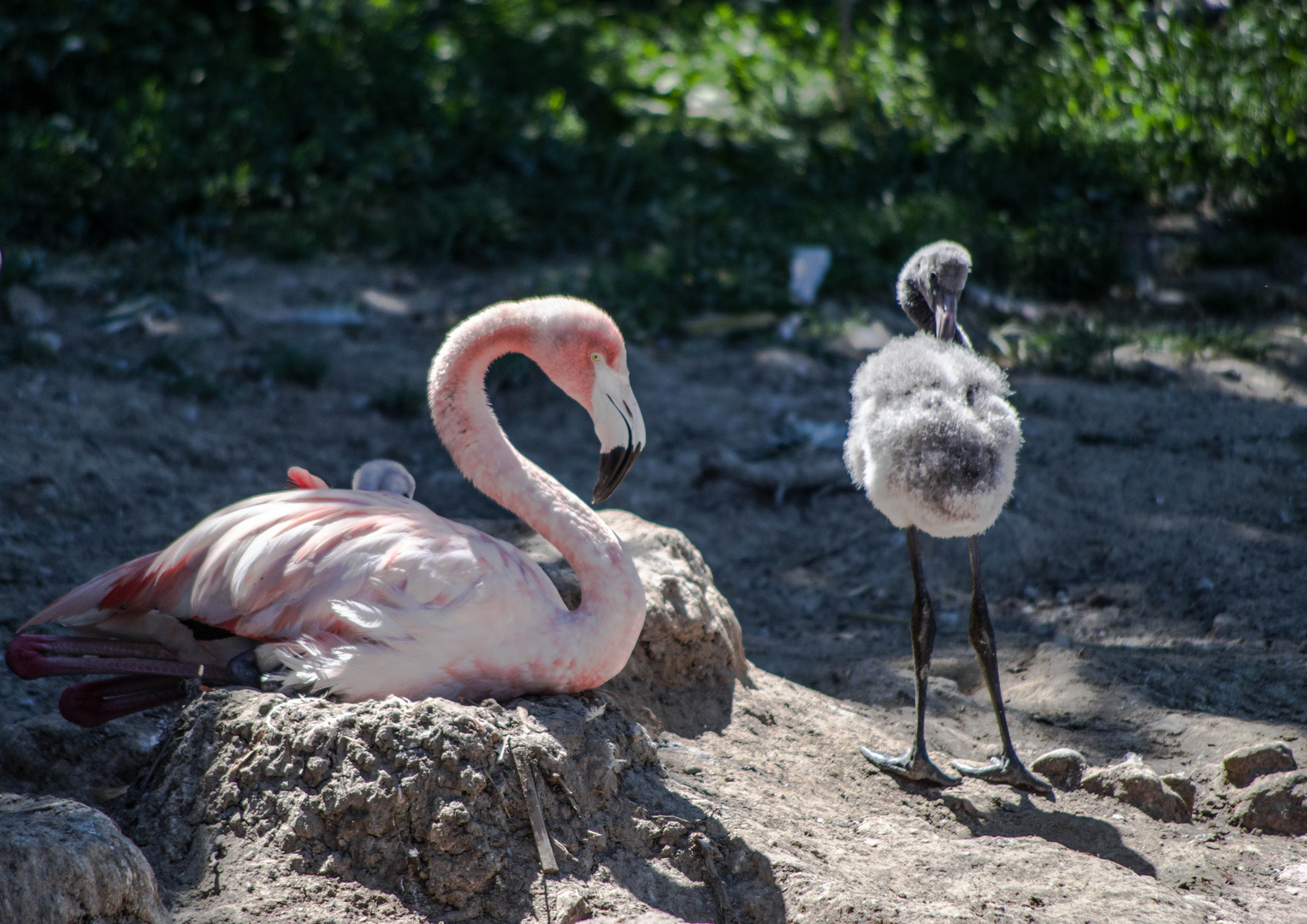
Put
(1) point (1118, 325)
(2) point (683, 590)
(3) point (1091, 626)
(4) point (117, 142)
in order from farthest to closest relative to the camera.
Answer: (4) point (117, 142), (1) point (1118, 325), (3) point (1091, 626), (2) point (683, 590)

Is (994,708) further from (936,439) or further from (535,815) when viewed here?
(535,815)

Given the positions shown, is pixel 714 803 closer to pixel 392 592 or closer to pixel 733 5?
pixel 392 592

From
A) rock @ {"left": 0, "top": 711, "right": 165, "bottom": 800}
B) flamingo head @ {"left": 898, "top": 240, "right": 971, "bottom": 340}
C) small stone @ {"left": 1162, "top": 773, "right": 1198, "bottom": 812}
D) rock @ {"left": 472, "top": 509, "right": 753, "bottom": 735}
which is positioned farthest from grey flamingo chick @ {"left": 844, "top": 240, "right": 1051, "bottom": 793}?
rock @ {"left": 0, "top": 711, "right": 165, "bottom": 800}

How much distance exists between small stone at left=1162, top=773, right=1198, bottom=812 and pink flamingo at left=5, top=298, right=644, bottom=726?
1.62 metres

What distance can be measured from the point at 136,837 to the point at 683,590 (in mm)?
1701

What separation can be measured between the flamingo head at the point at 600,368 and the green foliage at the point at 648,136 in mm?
3936

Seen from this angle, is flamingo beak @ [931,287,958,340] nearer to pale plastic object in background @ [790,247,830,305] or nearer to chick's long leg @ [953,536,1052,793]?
chick's long leg @ [953,536,1052,793]

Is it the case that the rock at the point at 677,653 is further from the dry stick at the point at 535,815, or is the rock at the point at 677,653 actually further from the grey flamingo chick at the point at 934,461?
the dry stick at the point at 535,815

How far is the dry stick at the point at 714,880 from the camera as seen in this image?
2.69 metres

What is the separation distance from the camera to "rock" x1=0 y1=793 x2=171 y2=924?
2080mm

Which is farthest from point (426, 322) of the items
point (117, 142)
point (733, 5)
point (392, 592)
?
point (733, 5)

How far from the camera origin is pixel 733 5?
444 inches

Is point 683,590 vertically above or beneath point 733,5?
beneath

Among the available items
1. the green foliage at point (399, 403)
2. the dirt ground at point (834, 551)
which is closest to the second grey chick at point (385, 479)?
the dirt ground at point (834, 551)
